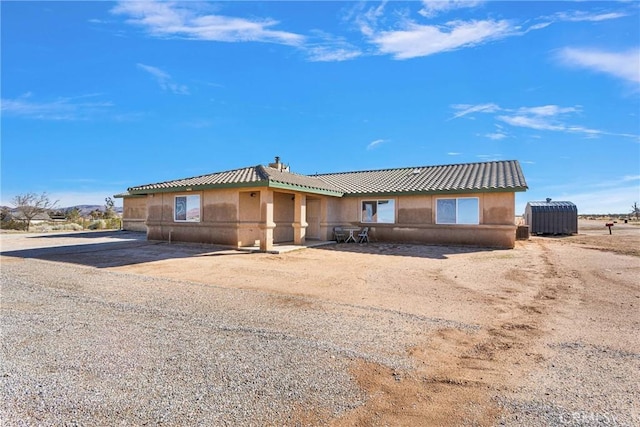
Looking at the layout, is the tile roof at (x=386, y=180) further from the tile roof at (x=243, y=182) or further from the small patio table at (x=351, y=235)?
the small patio table at (x=351, y=235)

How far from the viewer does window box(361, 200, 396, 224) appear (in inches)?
705

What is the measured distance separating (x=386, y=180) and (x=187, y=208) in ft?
35.2

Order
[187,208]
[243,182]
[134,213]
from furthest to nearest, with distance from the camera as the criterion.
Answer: [134,213] → [187,208] → [243,182]

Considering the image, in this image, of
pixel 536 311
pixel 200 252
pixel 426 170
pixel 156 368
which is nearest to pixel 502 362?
pixel 536 311

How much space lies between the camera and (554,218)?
82.1ft

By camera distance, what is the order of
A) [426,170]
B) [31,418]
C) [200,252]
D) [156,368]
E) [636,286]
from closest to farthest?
[31,418] → [156,368] → [636,286] → [200,252] → [426,170]

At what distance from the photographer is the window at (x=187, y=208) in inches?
622

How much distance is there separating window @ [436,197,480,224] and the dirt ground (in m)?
2.55

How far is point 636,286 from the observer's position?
792cm

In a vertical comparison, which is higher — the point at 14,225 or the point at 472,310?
the point at 14,225

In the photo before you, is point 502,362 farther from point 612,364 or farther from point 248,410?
point 248,410

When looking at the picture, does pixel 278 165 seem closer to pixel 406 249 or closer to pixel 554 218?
pixel 406 249

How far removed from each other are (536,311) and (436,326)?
7.11 ft

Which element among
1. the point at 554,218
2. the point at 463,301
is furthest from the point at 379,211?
the point at 554,218
